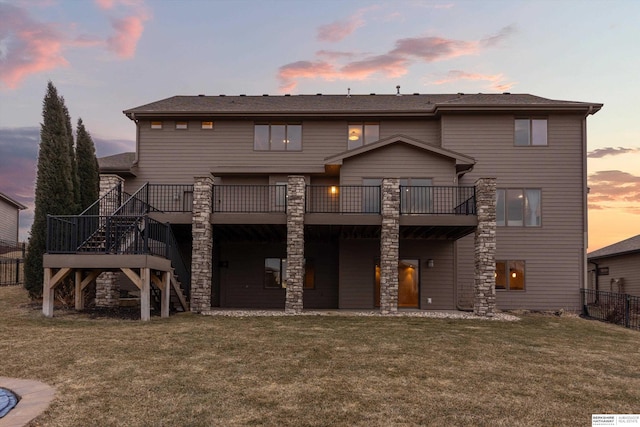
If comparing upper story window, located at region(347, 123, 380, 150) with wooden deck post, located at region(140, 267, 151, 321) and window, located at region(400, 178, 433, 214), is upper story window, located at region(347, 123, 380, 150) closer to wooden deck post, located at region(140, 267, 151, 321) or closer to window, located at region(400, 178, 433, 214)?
window, located at region(400, 178, 433, 214)

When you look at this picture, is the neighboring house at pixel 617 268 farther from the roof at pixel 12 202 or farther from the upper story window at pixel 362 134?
the roof at pixel 12 202

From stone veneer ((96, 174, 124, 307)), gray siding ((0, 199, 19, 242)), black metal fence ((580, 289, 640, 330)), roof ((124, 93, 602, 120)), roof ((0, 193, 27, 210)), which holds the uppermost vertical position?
roof ((124, 93, 602, 120))

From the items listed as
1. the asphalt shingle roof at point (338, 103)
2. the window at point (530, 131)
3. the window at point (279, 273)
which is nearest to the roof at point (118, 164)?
the asphalt shingle roof at point (338, 103)

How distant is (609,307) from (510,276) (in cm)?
398

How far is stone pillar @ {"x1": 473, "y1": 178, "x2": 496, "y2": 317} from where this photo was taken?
1595 cm

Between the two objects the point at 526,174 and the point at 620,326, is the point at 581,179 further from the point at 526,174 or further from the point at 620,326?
the point at 620,326

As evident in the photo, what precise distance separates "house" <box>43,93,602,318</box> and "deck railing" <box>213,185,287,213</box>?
5 centimetres

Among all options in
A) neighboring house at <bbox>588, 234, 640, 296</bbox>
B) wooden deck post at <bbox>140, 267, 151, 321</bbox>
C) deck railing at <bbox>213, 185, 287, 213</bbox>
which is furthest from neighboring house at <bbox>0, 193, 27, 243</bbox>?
neighboring house at <bbox>588, 234, 640, 296</bbox>

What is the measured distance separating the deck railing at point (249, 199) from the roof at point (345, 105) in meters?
3.42

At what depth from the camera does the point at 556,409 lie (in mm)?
6129

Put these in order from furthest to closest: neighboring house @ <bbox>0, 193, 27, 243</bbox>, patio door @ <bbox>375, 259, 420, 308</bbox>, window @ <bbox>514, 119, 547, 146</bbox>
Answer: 1. neighboring house @ <bbox>0, 193, 27, 243</bbox>
2. window @ <bbox>514, 119, 547, 146</bbox>
3. patio door @ <bbox>375, 259, 420, 308</bbox>

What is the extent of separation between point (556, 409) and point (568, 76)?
74.0ft

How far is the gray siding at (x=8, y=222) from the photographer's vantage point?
119 ft

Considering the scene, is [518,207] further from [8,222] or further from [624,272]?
[8,222]
